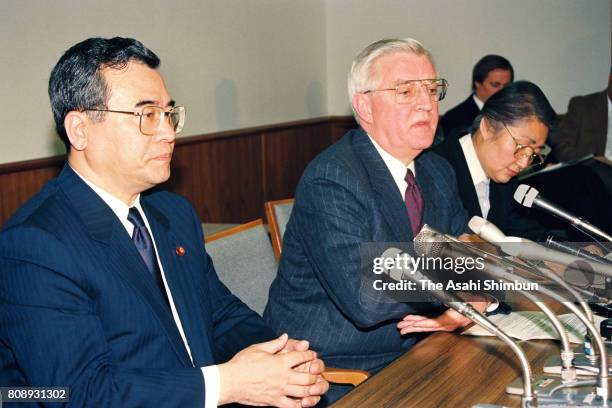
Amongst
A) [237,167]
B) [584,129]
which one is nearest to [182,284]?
[237,167]

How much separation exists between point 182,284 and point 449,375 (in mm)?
696

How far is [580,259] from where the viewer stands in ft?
5.59

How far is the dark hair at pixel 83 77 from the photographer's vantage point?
1792 millimetres

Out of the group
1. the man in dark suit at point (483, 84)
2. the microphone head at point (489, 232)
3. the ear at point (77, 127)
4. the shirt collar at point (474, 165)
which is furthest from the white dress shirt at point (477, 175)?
the man in dark suit at point (483, 84)

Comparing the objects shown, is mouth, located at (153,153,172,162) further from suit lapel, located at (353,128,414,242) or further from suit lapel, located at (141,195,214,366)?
suit lapel, located at (353,128,414,242)

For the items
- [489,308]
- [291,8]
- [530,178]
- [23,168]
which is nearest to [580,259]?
[489,308]

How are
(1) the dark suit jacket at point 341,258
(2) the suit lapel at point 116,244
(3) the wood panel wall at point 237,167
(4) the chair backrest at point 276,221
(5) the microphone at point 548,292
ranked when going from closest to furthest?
(5) the microphone at point 548,292 < (2) the suit lapel at point 116,244 < (1) the dark suit jacket at point 341,258 < (4) the chair backrest at point 276,221 < (3) the wood panel wall at point 237,167

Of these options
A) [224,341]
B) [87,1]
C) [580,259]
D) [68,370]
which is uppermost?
[87,1]

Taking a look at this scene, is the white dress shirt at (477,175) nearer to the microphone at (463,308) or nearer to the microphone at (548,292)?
the microphone at (548,292)

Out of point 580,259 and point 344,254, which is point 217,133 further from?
point 580,259

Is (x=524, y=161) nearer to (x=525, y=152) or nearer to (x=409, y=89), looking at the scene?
(x=525, y=152)

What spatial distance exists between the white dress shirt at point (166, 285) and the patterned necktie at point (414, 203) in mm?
841

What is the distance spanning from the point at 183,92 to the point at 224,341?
3.43 meters

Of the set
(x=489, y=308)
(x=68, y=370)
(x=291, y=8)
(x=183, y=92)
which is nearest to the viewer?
(x=68, y=370)
